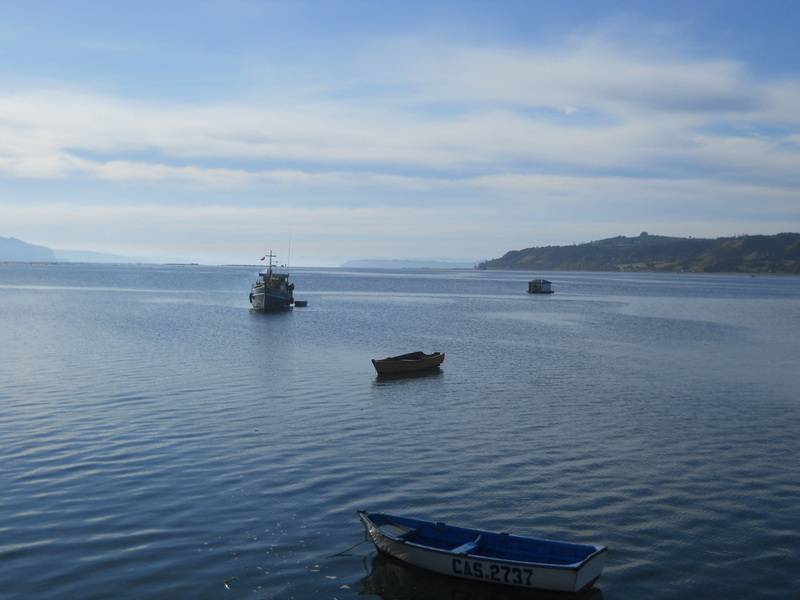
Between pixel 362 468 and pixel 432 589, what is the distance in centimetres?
869

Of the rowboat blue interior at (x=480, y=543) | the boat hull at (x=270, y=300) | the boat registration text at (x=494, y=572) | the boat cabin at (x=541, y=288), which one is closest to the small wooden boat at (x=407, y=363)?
the rowboat blue interior at (x=480, y=543)

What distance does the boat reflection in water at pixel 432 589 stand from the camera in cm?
1678

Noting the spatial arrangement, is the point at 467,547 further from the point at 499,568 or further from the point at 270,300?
the point at 270,300

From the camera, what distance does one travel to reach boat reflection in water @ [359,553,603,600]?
16778 millimetres

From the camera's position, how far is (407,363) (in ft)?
159

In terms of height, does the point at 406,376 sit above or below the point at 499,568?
above

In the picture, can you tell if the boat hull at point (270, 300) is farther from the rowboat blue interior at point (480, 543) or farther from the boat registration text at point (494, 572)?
the boat registration text at point (494, 572)

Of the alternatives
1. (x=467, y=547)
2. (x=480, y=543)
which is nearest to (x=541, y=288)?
(x=480, y=543)

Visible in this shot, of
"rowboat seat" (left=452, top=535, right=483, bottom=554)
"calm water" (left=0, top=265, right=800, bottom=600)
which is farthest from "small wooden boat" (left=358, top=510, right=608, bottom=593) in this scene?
"calm water" (left=0, top=265, right=800, bottom=600)

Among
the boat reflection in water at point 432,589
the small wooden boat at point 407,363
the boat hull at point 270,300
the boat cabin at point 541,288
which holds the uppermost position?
the boat cabin at point 541,288

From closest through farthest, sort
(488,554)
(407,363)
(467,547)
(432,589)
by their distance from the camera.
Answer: (432,589)
(467,547)
(488,554)
(407,363)

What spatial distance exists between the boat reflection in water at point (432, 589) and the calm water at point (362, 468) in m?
0.07

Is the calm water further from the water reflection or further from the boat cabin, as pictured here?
the boat cabin

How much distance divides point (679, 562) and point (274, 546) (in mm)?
11171
